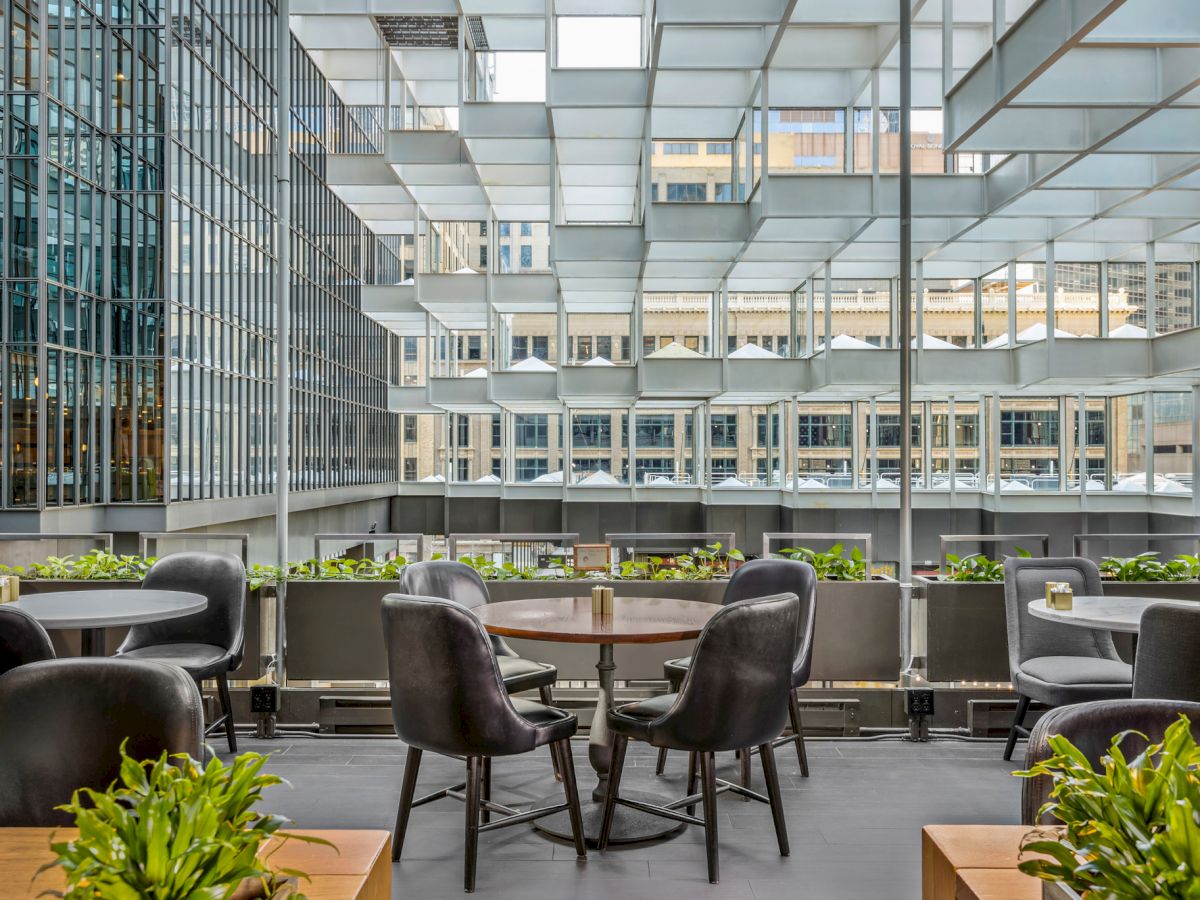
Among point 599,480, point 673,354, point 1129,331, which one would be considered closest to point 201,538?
point 673,354

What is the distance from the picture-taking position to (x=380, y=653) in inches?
195

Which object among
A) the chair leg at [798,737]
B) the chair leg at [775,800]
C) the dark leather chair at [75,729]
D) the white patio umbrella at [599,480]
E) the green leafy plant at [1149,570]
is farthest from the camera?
the white patio umbrella at [599,480]

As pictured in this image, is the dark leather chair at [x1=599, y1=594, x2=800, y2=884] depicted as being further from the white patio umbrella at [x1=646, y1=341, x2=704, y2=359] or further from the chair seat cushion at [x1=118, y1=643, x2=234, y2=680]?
the white patio umbrella at [x1=646, y1=341, x2=704, y2=359]

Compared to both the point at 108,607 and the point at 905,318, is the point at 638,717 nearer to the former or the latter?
the point at 108,607

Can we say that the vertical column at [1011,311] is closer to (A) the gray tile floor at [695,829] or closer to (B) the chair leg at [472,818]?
(A) the gray tile floor at [695,829]

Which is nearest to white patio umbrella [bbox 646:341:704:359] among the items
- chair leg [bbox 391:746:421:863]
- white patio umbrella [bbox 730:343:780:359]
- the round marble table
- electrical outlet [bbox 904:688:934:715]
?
white patio umbrella [bbox 730:343:780:359]

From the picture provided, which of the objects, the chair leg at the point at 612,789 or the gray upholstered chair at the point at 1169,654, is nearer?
the gray upholstered chair at the point at 1169,654

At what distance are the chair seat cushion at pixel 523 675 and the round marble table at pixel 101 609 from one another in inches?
55.4

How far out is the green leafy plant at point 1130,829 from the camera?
0.89 meters

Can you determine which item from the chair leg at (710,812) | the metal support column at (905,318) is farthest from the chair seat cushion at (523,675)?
the metal support column at (905,318)

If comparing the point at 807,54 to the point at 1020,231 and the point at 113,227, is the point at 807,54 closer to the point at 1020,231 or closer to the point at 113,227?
the point at 1020,231

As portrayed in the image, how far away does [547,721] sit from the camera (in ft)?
10.8

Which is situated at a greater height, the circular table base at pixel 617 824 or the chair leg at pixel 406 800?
the chair leg at pixel 406 800

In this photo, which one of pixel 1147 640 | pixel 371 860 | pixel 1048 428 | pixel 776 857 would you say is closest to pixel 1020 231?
pixel 1048 428
